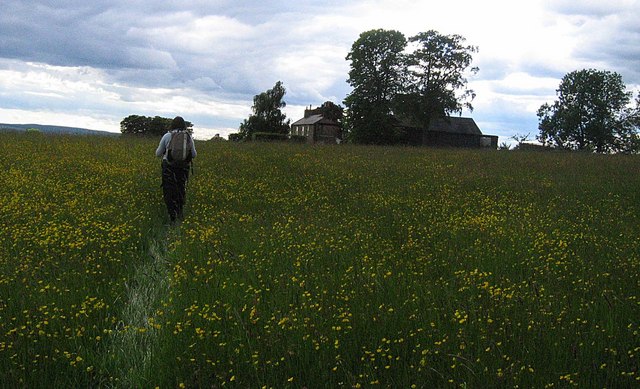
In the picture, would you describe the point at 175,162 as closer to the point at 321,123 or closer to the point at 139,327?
the point at 139,327

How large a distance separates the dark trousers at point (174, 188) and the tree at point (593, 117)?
5706cm

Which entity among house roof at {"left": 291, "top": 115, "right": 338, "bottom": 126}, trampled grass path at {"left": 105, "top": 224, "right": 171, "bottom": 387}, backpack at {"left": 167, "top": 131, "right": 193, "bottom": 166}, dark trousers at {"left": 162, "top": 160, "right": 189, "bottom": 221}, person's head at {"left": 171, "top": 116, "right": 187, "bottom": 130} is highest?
house roof at {"left": 291, "top": 115, "right": 338, "bottom": 126}

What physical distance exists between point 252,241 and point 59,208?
15.1 feet

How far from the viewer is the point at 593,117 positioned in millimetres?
59438

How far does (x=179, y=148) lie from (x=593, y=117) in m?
60.4

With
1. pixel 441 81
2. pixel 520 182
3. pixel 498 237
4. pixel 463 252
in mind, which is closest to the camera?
pixel 463 252

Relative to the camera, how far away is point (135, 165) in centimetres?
1716

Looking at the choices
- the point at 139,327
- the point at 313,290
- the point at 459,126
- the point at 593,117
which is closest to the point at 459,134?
the point at 459,126

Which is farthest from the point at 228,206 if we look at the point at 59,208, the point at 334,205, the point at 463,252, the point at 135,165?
the point at 135,165

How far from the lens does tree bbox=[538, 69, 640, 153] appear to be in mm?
58781

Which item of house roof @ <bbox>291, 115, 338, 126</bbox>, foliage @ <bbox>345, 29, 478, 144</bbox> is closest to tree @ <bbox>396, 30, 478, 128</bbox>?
foliage @ <bbox>345, 29, 478, 144</bbox>

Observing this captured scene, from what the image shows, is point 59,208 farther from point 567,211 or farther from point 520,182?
point 520,182

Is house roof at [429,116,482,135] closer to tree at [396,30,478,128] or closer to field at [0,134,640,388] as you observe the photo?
tree at [396,30,478,128]

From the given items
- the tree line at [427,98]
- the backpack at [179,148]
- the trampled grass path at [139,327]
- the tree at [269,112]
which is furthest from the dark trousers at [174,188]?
the tree at [269,112]
